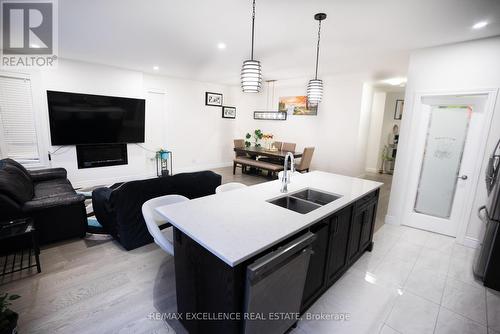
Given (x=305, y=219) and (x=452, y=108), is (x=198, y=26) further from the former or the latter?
(x=452, y=108)

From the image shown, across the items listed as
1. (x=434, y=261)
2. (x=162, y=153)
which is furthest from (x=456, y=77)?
(x=162, y=153)

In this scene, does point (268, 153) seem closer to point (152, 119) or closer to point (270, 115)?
point (270, 115)

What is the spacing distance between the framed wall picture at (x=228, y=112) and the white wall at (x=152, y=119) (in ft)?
0.51

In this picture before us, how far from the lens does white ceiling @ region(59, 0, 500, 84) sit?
2252mm

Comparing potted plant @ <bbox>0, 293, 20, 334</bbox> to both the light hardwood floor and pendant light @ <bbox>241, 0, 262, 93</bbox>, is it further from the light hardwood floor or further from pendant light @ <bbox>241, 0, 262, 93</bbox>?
pendant light @ <bbox>241, 0, 262, 93</bbox>

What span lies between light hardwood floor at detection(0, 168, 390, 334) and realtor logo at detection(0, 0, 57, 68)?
269 cm

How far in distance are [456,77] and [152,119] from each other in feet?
19.8

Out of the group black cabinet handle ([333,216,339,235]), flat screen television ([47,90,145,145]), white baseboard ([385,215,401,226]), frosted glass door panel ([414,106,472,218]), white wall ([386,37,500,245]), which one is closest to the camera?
black cabinet handle ([333,216,339,235])

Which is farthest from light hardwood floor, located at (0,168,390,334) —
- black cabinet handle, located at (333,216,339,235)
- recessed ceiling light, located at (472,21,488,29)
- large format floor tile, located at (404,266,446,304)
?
recessed ceiling light, located at (472,21,488,29)

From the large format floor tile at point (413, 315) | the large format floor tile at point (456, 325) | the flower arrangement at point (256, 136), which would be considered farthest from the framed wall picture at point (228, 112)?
the large format floor tile at point (456, 325)

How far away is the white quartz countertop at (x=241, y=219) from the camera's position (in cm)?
128

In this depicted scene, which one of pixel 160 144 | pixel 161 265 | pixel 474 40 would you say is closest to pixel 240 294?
pixel 161 265

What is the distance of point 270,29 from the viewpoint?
9.28 ft

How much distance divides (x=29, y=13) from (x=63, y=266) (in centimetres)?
286
